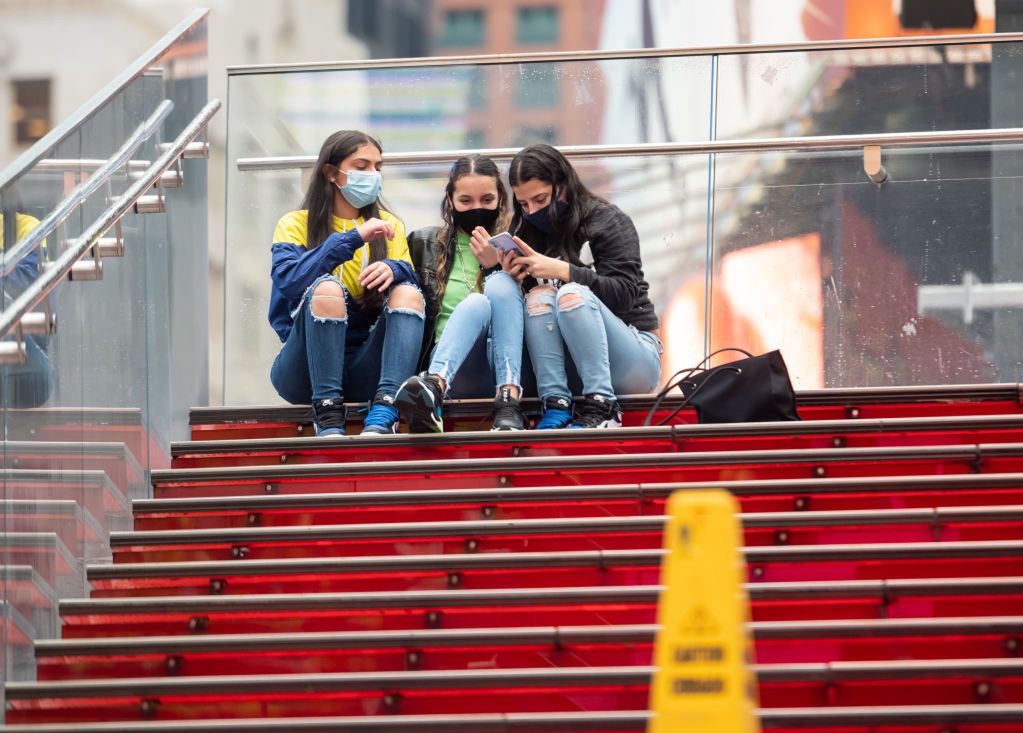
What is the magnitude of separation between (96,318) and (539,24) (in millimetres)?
52361

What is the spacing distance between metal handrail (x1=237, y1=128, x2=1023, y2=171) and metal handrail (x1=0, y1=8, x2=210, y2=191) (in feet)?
2.66

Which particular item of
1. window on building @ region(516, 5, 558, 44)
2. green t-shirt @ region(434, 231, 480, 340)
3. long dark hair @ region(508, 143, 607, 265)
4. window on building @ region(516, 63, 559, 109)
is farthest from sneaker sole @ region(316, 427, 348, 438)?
window on building @ region(516, 5, 558, 44)

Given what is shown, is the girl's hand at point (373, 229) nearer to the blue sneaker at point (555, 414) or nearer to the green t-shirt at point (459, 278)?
the green t-shirt at point (459, 278)

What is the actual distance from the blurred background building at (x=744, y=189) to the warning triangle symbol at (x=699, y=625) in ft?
12.9

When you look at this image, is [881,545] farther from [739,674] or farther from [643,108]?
[643,108]

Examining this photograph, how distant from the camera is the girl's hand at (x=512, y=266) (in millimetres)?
5492

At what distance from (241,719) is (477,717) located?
0.64 metres

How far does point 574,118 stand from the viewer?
700 centimetres

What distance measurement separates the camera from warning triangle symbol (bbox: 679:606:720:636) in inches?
111

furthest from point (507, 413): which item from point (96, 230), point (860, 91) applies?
point (860, 91)

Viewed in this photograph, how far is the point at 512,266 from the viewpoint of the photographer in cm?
552

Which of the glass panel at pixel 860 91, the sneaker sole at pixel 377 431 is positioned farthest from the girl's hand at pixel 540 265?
the glass panel at pixel 860 91

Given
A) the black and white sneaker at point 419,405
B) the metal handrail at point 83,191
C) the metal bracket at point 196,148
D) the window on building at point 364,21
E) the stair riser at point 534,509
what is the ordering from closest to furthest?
the metal handrail at point 83,191 < the stair riser at point 534,509 < the black and white sneaker at point 419,405 < the metal bracket at point 196,148 < the window on building at point 364,21

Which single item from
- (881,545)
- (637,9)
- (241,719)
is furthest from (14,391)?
(637,9)
